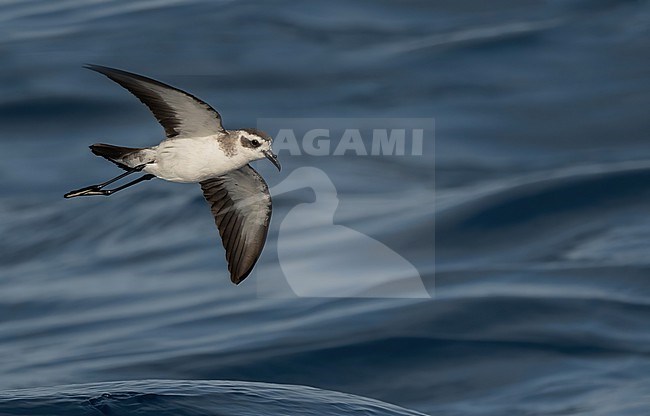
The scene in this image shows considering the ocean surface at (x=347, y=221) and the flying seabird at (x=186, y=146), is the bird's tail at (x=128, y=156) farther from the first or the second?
the ocean surface at (x=347, y=221)

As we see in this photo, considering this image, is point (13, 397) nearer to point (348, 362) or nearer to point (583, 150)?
point (348, 362)

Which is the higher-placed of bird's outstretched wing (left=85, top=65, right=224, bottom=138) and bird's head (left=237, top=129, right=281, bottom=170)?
bird's outstretched wing (left=85, top=65, right=224, bottom=138)

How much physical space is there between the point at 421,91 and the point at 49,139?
19.0ft

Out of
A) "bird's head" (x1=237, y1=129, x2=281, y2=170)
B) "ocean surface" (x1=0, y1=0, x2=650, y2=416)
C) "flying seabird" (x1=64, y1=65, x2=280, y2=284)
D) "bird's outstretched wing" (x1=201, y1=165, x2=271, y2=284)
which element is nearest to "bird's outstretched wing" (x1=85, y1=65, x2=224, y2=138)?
"flying seabird" (x1=64, y1=65, x2=280, y2=284)

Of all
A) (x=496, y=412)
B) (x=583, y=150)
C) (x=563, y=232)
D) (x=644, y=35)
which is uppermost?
(x=644, y=35)

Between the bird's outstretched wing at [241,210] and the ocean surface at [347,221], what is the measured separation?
2.55 metres

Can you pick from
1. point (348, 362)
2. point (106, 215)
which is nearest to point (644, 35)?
point (106, 215)

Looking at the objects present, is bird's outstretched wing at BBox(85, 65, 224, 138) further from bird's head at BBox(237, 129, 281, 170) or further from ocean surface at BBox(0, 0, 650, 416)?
ocean surface at BBox(0, 0, 650, 416)

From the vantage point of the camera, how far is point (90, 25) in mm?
25328

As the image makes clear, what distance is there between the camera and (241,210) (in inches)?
407

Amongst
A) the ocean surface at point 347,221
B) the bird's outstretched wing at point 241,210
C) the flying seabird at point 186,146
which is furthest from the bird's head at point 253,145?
the ocean surface at point 347,221

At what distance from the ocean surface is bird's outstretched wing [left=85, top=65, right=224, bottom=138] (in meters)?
3.59

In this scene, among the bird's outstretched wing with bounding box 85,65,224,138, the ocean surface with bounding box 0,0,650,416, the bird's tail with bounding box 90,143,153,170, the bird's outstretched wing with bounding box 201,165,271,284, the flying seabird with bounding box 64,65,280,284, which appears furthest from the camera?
the ocean surface with bounding box 0,0,650,416

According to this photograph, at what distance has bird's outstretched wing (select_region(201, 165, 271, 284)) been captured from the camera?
10164 millimetres
